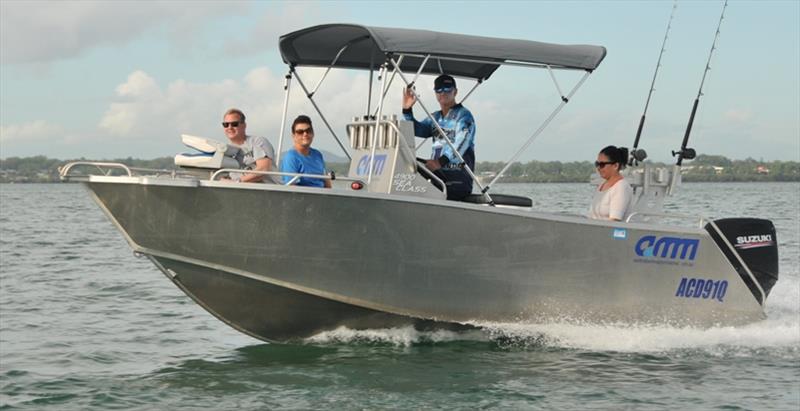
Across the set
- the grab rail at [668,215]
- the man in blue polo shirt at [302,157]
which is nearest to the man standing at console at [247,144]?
the man in blue polo shirt at [302,157]

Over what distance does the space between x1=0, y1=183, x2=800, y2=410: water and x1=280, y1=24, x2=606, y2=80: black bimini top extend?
2480 millimetres

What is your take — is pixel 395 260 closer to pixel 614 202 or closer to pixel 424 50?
pixel 424 50

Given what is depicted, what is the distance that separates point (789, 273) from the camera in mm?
16250

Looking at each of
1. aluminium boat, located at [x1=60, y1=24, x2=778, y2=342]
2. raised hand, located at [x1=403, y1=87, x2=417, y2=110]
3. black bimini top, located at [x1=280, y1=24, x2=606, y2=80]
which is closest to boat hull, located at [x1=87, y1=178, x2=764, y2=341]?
aluminium boat, located at [x1=60, y1=24, x2=778, y2=342]

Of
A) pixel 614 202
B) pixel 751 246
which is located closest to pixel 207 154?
pixel 614 202

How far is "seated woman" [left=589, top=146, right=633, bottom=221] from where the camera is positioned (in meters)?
9.59

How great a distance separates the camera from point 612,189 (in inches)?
381

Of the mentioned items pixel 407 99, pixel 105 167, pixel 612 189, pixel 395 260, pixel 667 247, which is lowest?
pixel 395 260

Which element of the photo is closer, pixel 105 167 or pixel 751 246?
pixel 105 167

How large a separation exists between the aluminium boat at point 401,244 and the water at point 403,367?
26cm

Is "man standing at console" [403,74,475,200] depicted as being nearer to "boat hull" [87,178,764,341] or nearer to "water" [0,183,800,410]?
"boat hull" [87,178,764,341]

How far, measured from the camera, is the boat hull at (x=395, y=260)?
8.35m

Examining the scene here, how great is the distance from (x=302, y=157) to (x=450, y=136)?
4.99 ft

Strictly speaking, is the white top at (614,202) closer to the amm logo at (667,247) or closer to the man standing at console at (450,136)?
the amm logo at (667,247)
